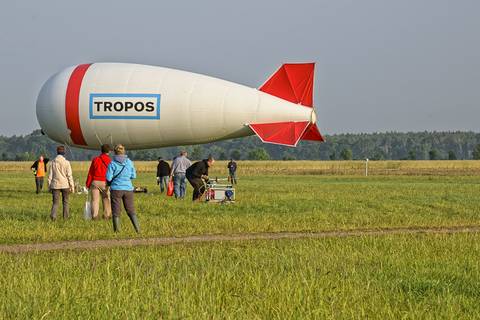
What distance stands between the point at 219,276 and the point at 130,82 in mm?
15745

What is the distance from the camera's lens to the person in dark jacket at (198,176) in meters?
26.8

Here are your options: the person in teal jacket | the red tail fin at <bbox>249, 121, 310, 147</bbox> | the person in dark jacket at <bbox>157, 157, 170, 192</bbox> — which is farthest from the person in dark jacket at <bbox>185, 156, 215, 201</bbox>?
the person in teal jacket

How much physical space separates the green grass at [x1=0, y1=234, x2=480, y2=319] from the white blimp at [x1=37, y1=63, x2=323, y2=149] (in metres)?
11.8

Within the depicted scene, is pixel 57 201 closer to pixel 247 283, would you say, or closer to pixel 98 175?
pixel 98 175

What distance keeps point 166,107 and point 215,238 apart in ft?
32.9

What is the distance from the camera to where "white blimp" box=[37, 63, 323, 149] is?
24188mm

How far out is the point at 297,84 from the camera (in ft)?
83.9

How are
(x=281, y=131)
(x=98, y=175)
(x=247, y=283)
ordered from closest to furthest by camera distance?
(x=247, y=283)
(x=98, y=175)
(x=281, y=131)

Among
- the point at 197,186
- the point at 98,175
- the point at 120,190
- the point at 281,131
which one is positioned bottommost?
the point at 197,186

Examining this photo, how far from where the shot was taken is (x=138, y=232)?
1562cm

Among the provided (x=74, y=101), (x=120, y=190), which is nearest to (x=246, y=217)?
(x=120, y=190)

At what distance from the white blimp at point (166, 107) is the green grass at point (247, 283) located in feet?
38.8

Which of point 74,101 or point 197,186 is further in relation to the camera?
point 197,186

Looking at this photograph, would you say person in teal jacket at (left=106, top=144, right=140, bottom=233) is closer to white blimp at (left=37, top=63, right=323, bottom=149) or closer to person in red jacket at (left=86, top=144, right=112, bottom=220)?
person in red jacket at (left=86, top=144, right=112, bottom=220)
